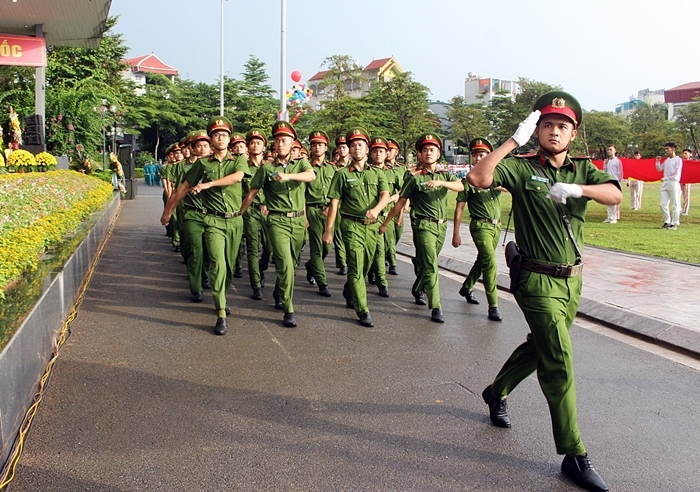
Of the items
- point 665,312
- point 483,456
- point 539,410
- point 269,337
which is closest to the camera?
point 483,456

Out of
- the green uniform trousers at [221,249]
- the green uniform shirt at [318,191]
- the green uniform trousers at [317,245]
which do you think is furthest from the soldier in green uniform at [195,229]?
the green uniform shirt at [318,191]

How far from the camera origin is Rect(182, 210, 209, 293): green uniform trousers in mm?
7859

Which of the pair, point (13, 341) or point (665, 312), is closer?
point (13, 341)

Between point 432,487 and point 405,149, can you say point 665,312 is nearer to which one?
point 432,487

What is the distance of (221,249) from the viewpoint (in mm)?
7078

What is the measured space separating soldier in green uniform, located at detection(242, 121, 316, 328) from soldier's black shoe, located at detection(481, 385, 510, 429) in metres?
3.07

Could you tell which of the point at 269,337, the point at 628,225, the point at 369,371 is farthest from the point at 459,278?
the point at 628,225

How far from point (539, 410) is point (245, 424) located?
6.40 feet

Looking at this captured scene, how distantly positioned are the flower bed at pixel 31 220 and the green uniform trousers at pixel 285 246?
7.70 feet

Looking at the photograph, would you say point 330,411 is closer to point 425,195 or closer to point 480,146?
point 425,195

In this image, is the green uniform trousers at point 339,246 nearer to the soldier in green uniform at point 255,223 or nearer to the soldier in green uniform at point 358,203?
the soldier in green uniform at point 255,223

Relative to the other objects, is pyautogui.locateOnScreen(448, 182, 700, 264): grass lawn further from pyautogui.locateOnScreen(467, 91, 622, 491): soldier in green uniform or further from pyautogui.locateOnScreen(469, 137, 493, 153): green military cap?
pyautogui.locateOnScreen(467, 91, 622, 491): soldier in green uniform

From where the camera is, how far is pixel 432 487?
3402 millimetres

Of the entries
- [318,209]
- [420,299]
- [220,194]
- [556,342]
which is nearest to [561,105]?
[556,342]
